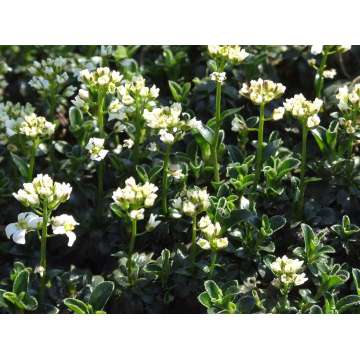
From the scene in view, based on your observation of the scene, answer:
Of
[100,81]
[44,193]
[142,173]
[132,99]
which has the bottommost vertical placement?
[142,173]

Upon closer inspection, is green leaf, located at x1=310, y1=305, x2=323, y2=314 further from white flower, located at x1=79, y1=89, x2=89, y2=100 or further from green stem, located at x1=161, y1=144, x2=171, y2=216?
white flower, located at x1=79, y1=89, x2=89, y2=100

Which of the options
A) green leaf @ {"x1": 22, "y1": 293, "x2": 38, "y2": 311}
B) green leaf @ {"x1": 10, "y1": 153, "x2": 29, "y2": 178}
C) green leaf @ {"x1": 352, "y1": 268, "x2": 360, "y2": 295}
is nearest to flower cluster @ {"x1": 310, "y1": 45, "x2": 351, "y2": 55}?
green leaf @ {"x1": 352, "y1": 268, "x2": 360, "y2": 295}

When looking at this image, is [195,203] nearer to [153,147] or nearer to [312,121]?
[153,147]

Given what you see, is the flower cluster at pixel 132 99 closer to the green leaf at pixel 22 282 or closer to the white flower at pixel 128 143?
the white flower at pixel 128 143

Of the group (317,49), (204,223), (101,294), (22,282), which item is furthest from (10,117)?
(317,49)

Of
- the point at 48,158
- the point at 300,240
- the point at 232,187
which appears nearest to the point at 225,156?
the point at 232,187

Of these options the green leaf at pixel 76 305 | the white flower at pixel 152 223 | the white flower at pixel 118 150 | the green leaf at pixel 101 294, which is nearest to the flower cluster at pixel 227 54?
the white flower at pixel 118 150
